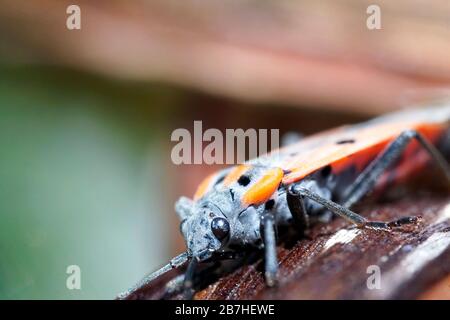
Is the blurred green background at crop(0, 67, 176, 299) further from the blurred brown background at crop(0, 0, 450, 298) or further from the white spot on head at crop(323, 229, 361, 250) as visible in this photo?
the white spot on head at crop(323, 229, 361, 250)

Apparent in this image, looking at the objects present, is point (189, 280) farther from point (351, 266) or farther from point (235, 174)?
point (351, 266)

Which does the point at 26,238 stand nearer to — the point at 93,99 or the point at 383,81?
the point at 93,99

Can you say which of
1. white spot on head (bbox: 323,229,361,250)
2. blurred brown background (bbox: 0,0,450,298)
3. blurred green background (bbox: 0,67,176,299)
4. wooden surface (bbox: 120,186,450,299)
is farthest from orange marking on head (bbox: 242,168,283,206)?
blurred brown background (bbox: 0,0,450,298)

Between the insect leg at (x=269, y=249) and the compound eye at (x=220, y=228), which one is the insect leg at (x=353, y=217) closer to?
the insect leg at (x=269, y=249)

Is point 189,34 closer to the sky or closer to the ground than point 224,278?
closer to the sky

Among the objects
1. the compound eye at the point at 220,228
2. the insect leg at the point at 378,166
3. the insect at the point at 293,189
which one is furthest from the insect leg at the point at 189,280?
the insect leg at the point at 378,166

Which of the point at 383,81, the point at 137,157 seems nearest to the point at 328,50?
the point at 383,81

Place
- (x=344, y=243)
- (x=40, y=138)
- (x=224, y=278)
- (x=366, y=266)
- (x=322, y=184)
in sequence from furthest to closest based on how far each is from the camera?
(x=40, y=138) → (x=322, y=184) → (x=224, y=278) → (x=344, y=243) → (x=366, y=266)
